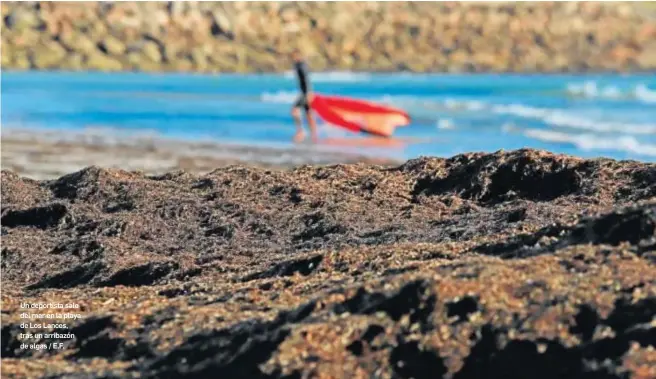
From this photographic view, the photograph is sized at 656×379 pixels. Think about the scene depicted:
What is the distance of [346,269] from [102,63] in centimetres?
11906

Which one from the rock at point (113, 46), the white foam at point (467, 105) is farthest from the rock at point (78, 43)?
the white foam at point (467, 105)

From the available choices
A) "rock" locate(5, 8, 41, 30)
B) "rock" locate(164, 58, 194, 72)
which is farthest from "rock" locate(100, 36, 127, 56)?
"rock" locate(5, 8, 41, 30)

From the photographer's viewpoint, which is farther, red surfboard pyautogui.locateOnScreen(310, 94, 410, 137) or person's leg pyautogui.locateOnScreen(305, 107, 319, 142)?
red surfboard pyautogui.locateOnScreen(310, 94, 410, 137)

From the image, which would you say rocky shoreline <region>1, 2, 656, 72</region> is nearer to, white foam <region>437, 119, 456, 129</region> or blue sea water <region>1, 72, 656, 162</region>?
blue sea water <region>1, 72, 656, 162</region>

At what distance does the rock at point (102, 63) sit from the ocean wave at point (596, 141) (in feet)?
312

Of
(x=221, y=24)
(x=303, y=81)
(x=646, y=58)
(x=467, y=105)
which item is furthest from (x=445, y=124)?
(x=221, y=24)

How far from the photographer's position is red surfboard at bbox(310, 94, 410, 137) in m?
25.6

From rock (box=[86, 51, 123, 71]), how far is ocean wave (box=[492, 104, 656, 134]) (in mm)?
81788

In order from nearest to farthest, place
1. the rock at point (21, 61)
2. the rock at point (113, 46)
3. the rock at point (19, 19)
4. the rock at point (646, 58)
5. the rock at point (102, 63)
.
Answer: the rock at point (19, 19), the rock at point (21, 61), the rock at point (102, 63), the rock at point (113, 46), the rock at point (646, 58)

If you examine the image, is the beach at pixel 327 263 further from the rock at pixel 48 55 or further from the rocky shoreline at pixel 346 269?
the rock at pixel 48 55

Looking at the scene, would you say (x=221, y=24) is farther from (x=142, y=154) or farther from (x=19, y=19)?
(x=142, y=154)

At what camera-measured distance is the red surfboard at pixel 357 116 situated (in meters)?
25.6

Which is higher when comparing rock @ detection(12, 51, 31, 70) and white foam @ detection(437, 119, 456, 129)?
rock @ detection(12, 51, 31, 70)

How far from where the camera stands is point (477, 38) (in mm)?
132125
